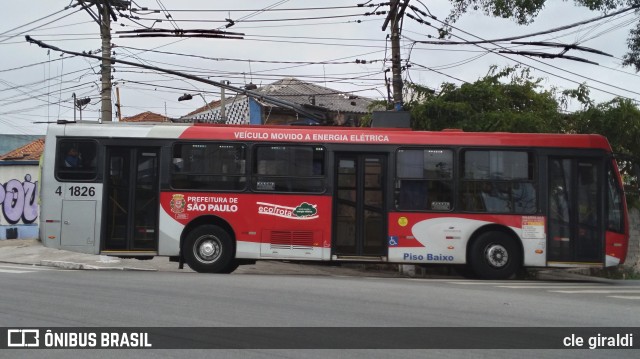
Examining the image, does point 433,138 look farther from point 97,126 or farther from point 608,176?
point 97,126

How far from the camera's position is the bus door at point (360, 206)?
583 inches

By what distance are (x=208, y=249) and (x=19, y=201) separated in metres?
20.8

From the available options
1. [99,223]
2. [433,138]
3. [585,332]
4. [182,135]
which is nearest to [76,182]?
[99,223]

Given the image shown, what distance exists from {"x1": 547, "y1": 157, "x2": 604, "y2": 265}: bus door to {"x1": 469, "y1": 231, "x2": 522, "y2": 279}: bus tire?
797 millimetres

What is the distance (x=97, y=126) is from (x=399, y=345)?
33.6ft

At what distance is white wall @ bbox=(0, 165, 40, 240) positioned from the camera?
1248 inches

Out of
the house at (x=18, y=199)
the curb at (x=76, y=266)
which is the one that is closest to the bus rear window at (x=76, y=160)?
the curb at (x=76, y=266)

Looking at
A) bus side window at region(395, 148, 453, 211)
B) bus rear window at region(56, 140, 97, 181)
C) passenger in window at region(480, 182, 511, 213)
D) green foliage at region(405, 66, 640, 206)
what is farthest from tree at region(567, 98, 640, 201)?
bus rear window at region(56, 140, 97, 181)

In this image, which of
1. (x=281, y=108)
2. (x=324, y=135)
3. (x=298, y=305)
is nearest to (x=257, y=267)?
(x=324, y=135)

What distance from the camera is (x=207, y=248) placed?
14.9 m

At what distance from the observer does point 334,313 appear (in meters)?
9.08

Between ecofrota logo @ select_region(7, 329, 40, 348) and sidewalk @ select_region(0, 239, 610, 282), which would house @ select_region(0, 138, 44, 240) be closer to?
sidewalk @ select_region(0, 239, 610, 282)

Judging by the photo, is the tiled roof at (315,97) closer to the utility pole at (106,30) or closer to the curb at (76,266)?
the utility pole at (106,30)

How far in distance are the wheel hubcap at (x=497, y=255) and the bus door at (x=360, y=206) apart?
7.42 ft
